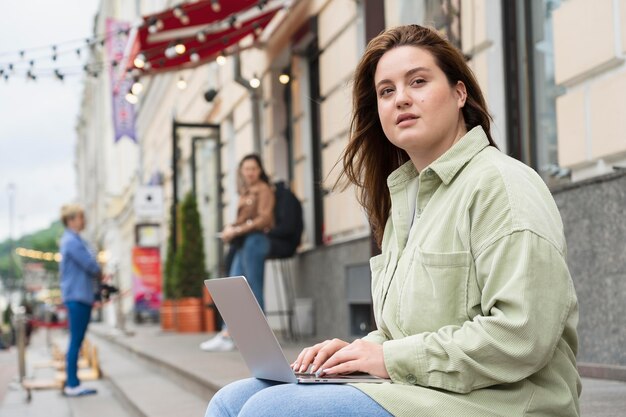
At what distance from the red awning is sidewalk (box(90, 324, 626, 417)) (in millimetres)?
3472

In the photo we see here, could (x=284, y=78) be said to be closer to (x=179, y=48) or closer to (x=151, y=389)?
(x=179, y=48)

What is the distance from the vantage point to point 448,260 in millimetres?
1925

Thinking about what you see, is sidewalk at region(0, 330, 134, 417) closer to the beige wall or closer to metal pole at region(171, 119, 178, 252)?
the beige wall

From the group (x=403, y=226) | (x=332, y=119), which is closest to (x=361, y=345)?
(x=403, y=226)

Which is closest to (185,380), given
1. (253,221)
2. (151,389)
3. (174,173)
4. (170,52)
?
(151,389)

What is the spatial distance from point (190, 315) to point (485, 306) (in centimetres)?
1263

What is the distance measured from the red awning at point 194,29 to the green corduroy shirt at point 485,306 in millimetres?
8362

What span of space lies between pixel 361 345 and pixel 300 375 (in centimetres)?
18

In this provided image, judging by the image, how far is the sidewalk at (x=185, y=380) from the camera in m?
3.88

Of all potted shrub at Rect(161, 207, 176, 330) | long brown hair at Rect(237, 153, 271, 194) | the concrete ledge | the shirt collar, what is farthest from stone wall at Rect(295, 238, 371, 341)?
the shirt collar

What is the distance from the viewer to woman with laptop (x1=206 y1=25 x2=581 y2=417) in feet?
5.86

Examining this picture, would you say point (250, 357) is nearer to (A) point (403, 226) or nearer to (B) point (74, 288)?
(A) point (403, 226)

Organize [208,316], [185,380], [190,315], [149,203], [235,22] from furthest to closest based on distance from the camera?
[149,203]
[190,315]
[208,316]
[235,22]
[185,380]

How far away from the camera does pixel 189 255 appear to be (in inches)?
607
